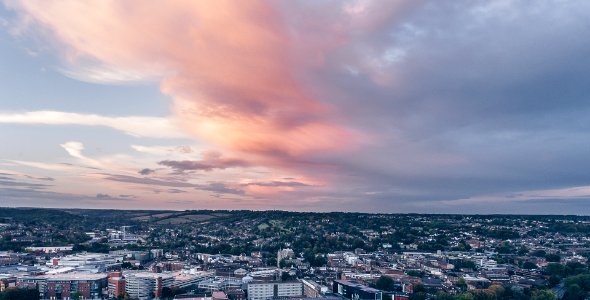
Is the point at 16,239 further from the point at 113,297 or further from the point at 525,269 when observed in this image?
the point at 525,269

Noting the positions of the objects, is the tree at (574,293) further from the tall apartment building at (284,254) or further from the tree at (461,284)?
the tall apartment building at (284,254)

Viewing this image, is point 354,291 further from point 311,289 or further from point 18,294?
point 18,294

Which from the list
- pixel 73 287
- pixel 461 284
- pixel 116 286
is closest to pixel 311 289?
pixel 461 284

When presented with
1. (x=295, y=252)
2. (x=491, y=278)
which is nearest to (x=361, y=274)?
(x=491, y=278)

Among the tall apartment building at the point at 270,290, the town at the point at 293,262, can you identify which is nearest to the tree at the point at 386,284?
the town at the point at 293,262

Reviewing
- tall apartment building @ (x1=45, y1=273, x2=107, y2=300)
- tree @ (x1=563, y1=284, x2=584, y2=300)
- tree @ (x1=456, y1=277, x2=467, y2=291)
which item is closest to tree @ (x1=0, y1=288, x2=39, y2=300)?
tall apartment building @ (x1=45, y1=273, x2=107, y2=300)

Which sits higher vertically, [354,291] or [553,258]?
[553,258]

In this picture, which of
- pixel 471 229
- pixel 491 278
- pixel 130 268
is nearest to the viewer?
pixel 491 278
